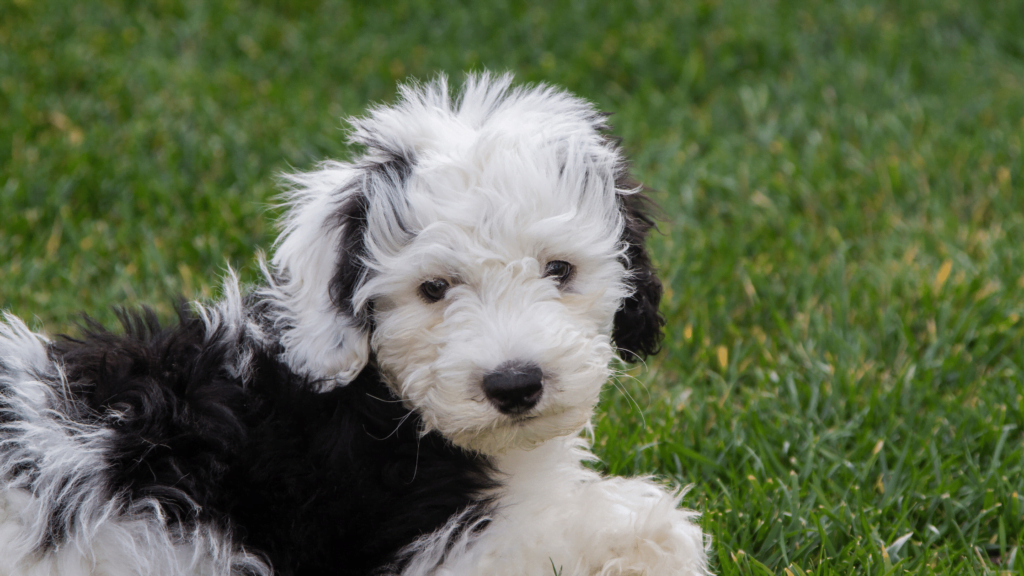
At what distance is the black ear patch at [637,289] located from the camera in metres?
2.89

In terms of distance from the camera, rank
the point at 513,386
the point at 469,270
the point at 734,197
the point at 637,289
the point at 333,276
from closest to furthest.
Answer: the point at 513,386
the point at 469,270
the point at 333,276
the point at 637,289
the point at 734,197

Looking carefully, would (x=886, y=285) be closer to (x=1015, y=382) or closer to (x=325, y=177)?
(x=1015, y=382)

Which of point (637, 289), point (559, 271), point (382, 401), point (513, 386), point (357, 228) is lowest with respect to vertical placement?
point (382, 401)

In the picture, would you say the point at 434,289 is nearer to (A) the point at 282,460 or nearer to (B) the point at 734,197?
(A) the point at 282,460

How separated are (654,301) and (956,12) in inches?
258

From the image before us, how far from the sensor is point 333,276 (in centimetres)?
263

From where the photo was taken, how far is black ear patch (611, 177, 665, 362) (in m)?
2.89

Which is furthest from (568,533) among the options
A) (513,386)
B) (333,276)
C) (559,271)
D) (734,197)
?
(734,197)

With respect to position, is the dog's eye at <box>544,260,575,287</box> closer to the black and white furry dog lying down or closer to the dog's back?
the black and white furry dog lying down

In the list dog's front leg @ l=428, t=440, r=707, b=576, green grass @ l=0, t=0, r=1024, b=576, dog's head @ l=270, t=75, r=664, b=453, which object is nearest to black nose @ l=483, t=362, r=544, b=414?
dog's head @ l=270, t=75, r=664, b=453

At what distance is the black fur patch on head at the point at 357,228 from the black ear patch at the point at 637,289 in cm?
68

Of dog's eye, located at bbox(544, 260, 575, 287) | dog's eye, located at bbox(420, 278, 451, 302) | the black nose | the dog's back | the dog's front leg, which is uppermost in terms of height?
dog's eye, located at bbox(544, 260, 575, 287)

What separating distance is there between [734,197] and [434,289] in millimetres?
3664

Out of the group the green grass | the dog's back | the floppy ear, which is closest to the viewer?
the dog's back
